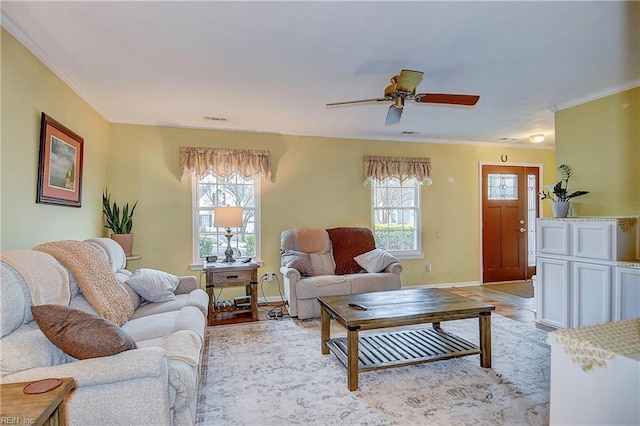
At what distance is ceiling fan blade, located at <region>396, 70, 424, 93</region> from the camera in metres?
2.36

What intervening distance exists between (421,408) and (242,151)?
3.64 metres

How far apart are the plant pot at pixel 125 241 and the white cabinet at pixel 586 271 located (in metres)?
4.65

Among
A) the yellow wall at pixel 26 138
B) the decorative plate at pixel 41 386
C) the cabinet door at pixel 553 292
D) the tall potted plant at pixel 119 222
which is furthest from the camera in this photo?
the tall potted plant at pixel 119 222

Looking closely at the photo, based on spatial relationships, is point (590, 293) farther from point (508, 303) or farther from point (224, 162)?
point (224, 162)

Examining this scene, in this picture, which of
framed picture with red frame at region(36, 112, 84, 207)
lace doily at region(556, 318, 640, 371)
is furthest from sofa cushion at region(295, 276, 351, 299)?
lace doily at region(556, 318, 640, 371)

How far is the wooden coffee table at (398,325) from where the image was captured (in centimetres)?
243

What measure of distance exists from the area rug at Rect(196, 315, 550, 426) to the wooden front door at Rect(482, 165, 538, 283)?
2785 mm

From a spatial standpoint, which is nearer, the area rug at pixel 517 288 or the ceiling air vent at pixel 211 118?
the ceiling air vent at pixel 211 118

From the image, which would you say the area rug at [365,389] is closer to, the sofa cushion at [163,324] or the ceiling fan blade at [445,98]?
the sofa cushion at [163,324]

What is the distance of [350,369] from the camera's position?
2383 millimetres

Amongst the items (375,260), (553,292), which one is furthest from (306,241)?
(553,292)

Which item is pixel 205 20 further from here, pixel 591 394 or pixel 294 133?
pixel 294 133

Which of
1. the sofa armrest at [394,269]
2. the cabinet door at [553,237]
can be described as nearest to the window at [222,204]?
the sofa armrest at [394,269]

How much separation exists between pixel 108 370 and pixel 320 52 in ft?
7.61
